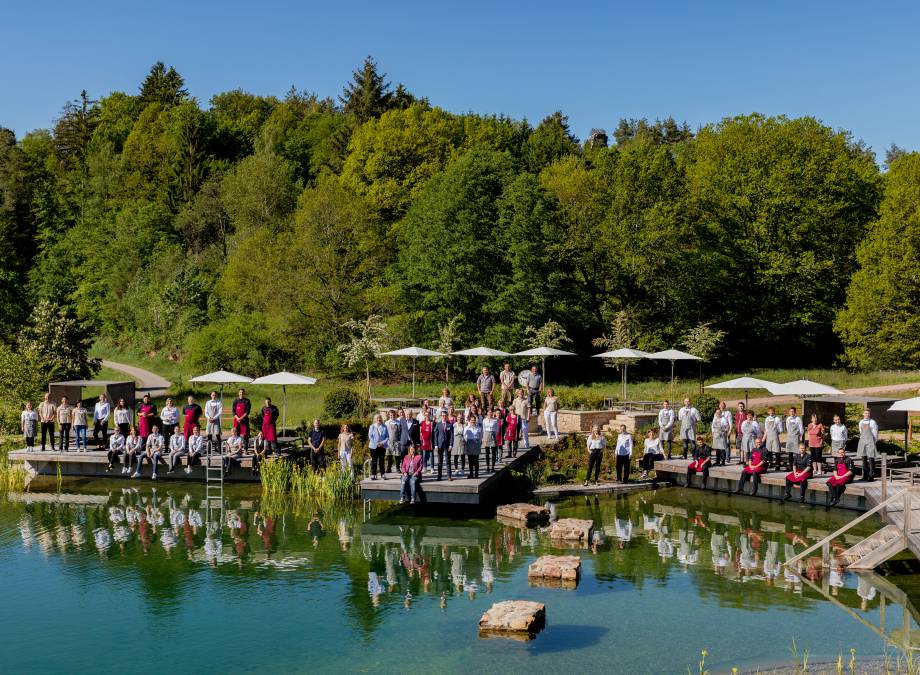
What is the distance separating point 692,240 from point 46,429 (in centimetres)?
3415

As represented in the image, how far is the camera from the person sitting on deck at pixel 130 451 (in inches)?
1016

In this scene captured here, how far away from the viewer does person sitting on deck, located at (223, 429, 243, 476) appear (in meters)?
25.6

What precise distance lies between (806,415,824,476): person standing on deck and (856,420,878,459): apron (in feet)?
4.16

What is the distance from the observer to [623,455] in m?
24.9

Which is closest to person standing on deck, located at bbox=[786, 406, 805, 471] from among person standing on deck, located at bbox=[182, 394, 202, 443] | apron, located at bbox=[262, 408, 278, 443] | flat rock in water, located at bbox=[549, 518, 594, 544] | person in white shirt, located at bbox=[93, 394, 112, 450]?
flat rock in water, located at bbox=[549, 518, 594, 544]

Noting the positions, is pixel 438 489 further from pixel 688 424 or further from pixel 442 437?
pixel 688 424

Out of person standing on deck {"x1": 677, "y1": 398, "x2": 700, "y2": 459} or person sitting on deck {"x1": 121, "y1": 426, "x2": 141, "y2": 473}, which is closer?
person standing on deck {"x1": 677, "y1": 398, "x2": 700, "y2": 459}

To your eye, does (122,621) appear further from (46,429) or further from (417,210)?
(417,210)

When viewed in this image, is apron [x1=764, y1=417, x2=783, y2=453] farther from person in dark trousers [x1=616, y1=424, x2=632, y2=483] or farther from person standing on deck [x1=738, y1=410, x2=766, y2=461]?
person in dark trousers [x1=616, y1=424, x2=632, y2=483]

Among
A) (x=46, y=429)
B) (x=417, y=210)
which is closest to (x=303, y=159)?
(x=417, y=210)

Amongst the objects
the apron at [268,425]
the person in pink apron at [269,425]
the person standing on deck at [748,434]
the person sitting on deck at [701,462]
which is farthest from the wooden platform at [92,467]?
the person standing on deck at [748,434]

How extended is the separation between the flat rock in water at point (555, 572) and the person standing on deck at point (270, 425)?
1050 cm

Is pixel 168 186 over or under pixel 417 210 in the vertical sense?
over

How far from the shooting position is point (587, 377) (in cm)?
4841
